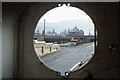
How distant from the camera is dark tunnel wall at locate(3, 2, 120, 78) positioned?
6.23ft

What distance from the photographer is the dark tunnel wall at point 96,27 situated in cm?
190

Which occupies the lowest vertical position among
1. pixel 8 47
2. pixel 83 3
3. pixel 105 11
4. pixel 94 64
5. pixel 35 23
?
pixel 94 64

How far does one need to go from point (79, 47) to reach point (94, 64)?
18.4 feet

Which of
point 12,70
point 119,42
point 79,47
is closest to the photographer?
point 119,42

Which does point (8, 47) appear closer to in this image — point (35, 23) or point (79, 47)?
point (35, 23)

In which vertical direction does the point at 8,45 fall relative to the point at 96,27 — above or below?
below

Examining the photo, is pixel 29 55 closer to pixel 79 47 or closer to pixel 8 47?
pixel 8 47

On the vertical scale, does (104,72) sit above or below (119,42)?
below

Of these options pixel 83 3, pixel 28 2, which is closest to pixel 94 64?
pixel 83 3

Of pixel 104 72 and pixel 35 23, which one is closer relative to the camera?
pixel 104 72

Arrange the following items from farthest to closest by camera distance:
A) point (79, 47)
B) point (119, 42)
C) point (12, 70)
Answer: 1. point (79, 47)
2. point (12, 70)
3. point (119, 42)

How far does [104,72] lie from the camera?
1.92 metres

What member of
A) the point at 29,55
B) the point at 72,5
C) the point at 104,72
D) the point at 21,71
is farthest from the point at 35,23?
the point at 104,72

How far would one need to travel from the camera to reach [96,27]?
1942 mm
